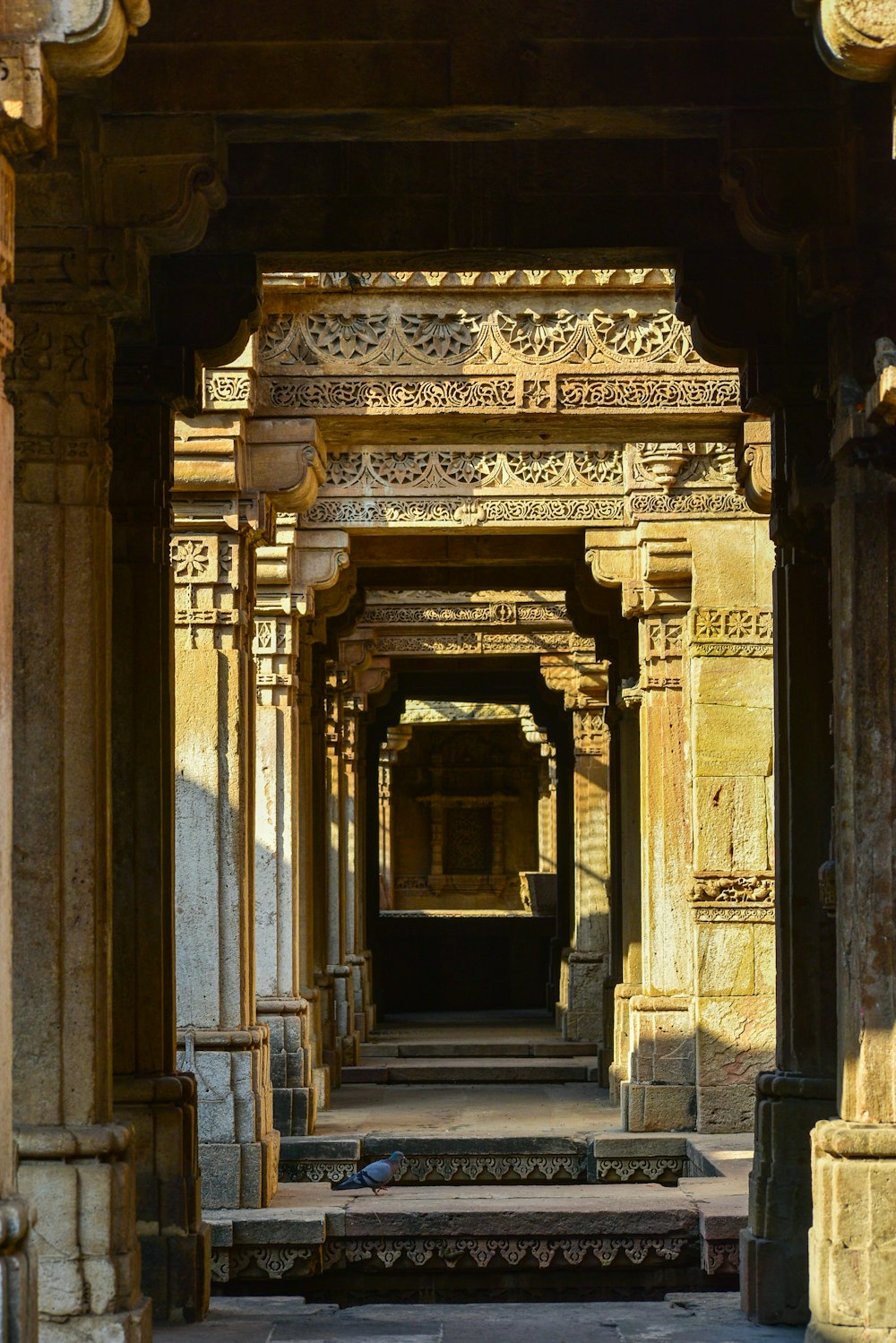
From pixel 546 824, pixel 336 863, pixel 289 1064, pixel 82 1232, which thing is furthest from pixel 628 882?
pixel 546 824

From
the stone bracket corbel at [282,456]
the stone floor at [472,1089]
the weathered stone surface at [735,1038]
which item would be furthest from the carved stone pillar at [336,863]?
the stone bracket corbel at [282,456]

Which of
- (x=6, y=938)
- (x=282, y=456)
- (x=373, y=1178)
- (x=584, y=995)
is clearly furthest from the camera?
(x=584, y=995)

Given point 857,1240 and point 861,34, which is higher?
point 861,34

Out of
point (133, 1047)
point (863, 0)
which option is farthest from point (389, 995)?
point (863, 0)

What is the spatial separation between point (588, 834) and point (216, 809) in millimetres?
9482

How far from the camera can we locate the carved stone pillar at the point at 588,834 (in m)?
19.6

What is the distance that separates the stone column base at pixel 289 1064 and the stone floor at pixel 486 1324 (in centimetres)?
584

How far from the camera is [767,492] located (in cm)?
953

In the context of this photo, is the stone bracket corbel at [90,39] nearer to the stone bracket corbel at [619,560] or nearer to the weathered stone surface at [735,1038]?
the stone bracket corbel at [619,560]

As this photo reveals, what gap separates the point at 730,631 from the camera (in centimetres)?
1281

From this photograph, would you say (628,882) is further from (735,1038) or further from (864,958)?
(864,958)

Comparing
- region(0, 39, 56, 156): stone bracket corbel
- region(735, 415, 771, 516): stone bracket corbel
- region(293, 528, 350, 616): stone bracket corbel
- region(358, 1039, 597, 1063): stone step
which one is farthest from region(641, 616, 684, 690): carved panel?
region(0, 39, 56, 156): stone bracket corbel

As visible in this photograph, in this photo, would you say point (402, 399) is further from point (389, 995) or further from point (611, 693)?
point (389, 995)

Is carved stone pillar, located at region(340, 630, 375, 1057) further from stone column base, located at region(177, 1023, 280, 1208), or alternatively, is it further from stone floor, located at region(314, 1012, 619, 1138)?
stone column base, located at region(177, 1023, 280, 1208)
